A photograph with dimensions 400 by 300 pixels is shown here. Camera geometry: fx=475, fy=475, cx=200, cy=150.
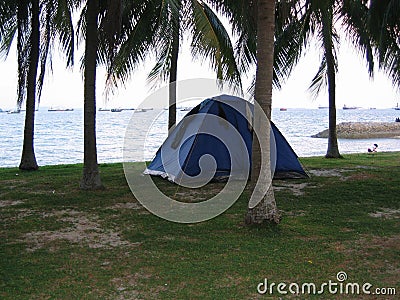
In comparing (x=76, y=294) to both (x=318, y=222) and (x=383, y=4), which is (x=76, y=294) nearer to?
(x=318, y=222)

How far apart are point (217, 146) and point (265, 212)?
3676 mm

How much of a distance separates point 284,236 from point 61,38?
7.89 metres

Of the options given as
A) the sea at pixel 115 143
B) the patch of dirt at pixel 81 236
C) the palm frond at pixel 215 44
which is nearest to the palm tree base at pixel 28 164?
the sea at pixel 115 143

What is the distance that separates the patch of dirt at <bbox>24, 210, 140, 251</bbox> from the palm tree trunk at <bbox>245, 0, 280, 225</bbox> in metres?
1.59

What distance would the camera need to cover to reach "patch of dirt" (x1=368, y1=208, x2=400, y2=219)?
6.36 metres

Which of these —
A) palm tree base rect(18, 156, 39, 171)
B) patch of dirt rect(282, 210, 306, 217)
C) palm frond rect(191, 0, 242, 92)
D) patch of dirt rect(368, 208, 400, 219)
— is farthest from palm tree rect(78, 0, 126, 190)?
patch of dirt rect(368, 208, 400, 219)

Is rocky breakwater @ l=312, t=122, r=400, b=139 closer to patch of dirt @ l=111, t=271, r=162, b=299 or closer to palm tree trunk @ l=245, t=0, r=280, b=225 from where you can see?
palm tree trunk @ l=245, t=0, r=280, b=225

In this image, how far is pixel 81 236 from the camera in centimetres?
557

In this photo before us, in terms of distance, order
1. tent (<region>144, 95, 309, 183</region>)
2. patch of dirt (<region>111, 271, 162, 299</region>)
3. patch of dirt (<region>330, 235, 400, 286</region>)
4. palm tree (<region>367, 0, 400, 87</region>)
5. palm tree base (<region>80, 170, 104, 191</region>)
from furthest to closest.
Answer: tent (<region>144, 95, 309, 183</region>), palm tree base (<region>80, 170, 104, 191</region>), palm tree (<region>367, 0, 400, 87</region>), patch of dirt (<region>330, 235, 400, 286</region>), patch of dirt (<region>111, 271, 162, 299</region>)

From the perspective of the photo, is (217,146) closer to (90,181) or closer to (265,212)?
(90,181)

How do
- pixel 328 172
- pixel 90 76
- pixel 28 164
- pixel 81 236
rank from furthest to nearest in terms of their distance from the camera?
pixel 28 164 < pixel 328 172 < pixel 90 76 < pixel 81 236

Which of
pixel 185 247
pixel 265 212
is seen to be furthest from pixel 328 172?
pixel 185 247

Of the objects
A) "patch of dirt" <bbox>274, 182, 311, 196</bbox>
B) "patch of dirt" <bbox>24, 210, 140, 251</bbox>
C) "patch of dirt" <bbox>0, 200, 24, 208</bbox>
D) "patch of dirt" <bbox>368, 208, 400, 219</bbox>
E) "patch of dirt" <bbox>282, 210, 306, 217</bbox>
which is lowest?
"patch of dirt" <bbox>24, 210, 140, 251</bbox>

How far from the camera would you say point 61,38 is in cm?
1106
